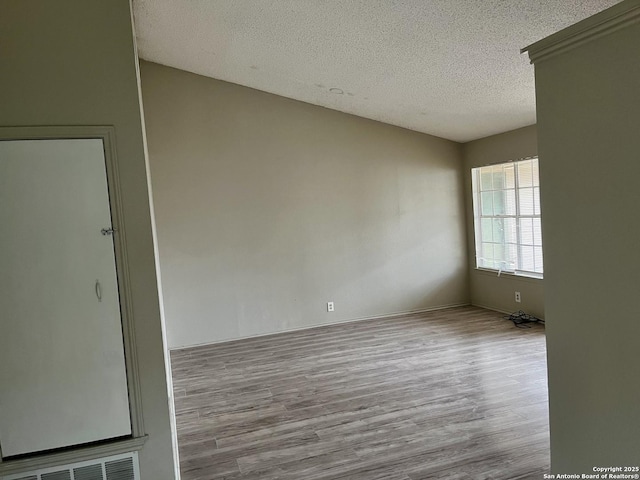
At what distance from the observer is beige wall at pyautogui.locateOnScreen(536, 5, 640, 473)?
1.25 meters

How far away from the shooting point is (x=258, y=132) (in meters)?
4.98

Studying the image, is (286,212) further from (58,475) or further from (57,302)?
(58,475)

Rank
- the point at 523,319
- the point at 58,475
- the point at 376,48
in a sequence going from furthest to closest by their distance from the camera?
1. the point at 523,319
2. the point at 376,48
3. the point at 58,475

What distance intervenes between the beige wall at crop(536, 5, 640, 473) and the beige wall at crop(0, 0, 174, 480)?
1794 mm

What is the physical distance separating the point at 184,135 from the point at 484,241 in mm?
4326

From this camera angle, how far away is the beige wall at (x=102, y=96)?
186cm

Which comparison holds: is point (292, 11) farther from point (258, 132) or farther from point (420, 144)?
point (420, 144)

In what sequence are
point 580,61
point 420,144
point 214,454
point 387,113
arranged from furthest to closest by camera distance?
1. point 420,144
2. point 387,113
3. point 214,454
4. point 580,61

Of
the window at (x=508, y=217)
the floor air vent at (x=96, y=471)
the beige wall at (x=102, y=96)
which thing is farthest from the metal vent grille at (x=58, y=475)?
the window at (x=508, y=217)

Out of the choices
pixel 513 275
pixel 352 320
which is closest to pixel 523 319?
pixel 513 275

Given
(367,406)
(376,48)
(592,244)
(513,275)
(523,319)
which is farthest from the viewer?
(513,275)

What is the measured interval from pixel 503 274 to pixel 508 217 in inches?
30.4

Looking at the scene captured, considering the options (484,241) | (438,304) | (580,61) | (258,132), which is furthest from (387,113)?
(580,61)

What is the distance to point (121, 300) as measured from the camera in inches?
79.0
